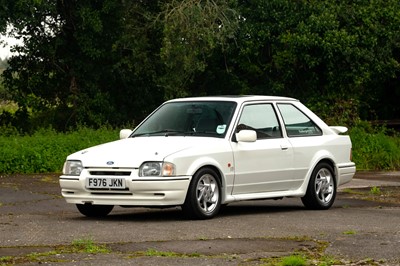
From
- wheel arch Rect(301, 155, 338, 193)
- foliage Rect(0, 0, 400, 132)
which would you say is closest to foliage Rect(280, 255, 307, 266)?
wheel arch Rect(301, 155, 338, 193)

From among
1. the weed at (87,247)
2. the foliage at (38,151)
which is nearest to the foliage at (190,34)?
the foliage at (38,151)

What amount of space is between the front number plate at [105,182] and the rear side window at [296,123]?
9.62ft

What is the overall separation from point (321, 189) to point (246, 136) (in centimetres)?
192

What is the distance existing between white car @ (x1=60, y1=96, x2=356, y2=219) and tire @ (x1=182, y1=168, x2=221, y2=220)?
12mm

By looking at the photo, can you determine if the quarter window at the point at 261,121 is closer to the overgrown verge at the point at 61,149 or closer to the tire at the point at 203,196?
the tire at the point at 203,196

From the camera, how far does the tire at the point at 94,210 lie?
47.9ft

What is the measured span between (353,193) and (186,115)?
5.18 meters

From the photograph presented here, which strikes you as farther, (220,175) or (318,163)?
(318,163)

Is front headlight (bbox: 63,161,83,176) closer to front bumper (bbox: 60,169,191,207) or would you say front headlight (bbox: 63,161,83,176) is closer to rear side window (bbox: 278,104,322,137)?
front bumper (bbox: 60,169,191,207)

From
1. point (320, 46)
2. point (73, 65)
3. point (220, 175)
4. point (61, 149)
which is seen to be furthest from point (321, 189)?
point (73, 65)

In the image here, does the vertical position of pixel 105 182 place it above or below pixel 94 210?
above

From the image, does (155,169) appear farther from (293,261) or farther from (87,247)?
(293,261)

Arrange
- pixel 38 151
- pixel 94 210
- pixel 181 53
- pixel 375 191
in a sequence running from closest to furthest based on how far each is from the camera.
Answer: pixel 94 210 < pixel 375 191 < pixel 38 151 < pixel 181 53

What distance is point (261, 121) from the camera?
15438 mm
